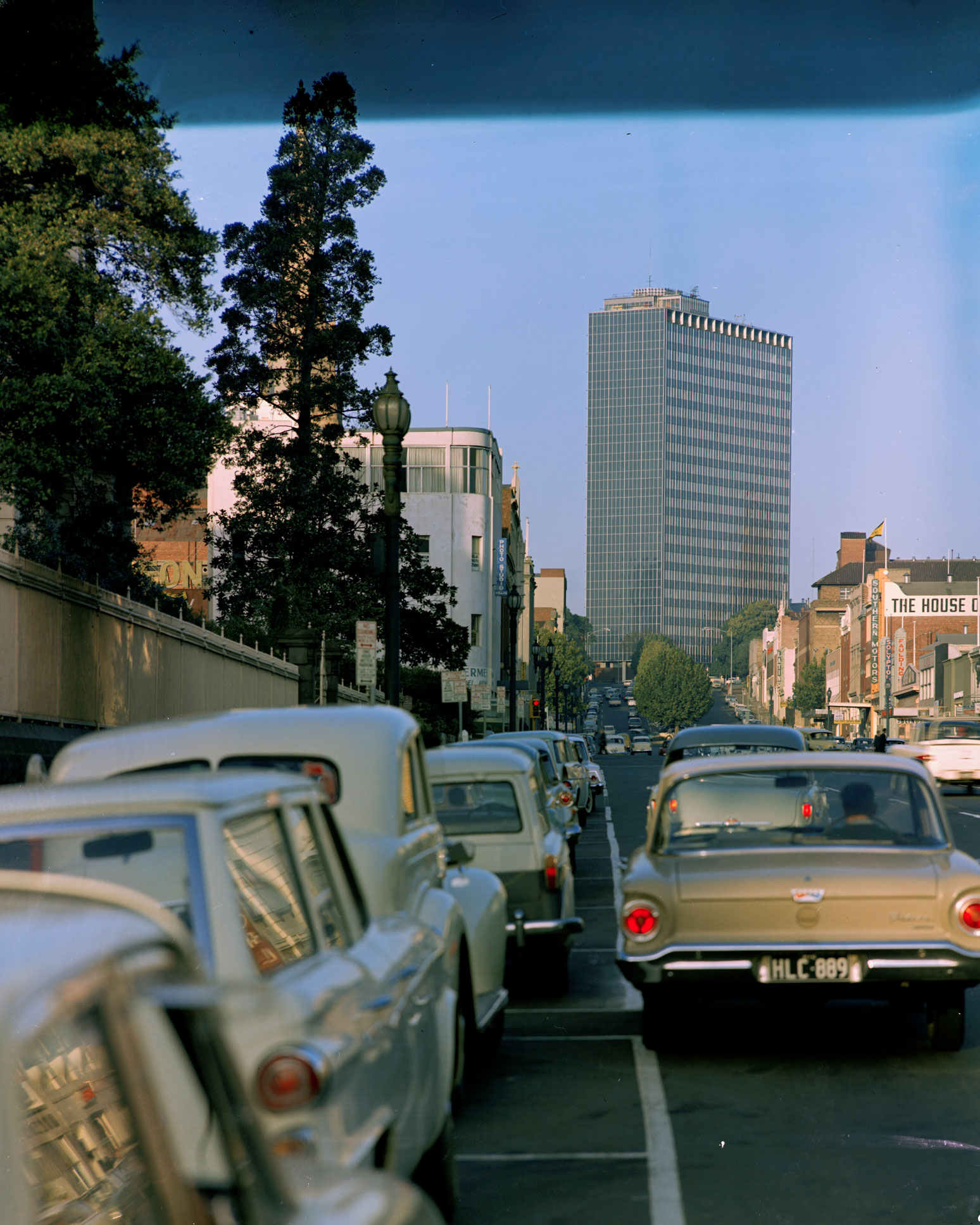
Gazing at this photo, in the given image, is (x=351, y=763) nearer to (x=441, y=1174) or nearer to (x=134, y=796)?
(x=441, y=1174)

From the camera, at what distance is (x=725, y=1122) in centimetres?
691

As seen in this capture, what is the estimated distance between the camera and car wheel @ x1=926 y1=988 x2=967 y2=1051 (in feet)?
27.1

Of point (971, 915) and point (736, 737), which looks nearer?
point (971, 915)

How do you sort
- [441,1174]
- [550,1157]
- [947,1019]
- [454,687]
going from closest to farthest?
[441,1174], [550,1157], [947,1019], [454,687]

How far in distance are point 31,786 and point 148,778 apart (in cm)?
29

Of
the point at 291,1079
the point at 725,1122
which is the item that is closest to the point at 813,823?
the point at 725,1122

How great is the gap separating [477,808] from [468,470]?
236 feet

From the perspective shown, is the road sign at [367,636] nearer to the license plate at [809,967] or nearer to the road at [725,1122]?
the road at [725,1122]

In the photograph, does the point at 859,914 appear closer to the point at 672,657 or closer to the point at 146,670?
the point at 146,670

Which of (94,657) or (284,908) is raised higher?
(94,657)

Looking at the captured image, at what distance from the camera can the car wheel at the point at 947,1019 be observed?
8.27 m

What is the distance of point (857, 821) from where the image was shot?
354 inches

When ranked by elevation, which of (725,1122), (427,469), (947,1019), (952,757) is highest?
(427,469)

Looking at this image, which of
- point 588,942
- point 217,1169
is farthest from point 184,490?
point 217,1169
